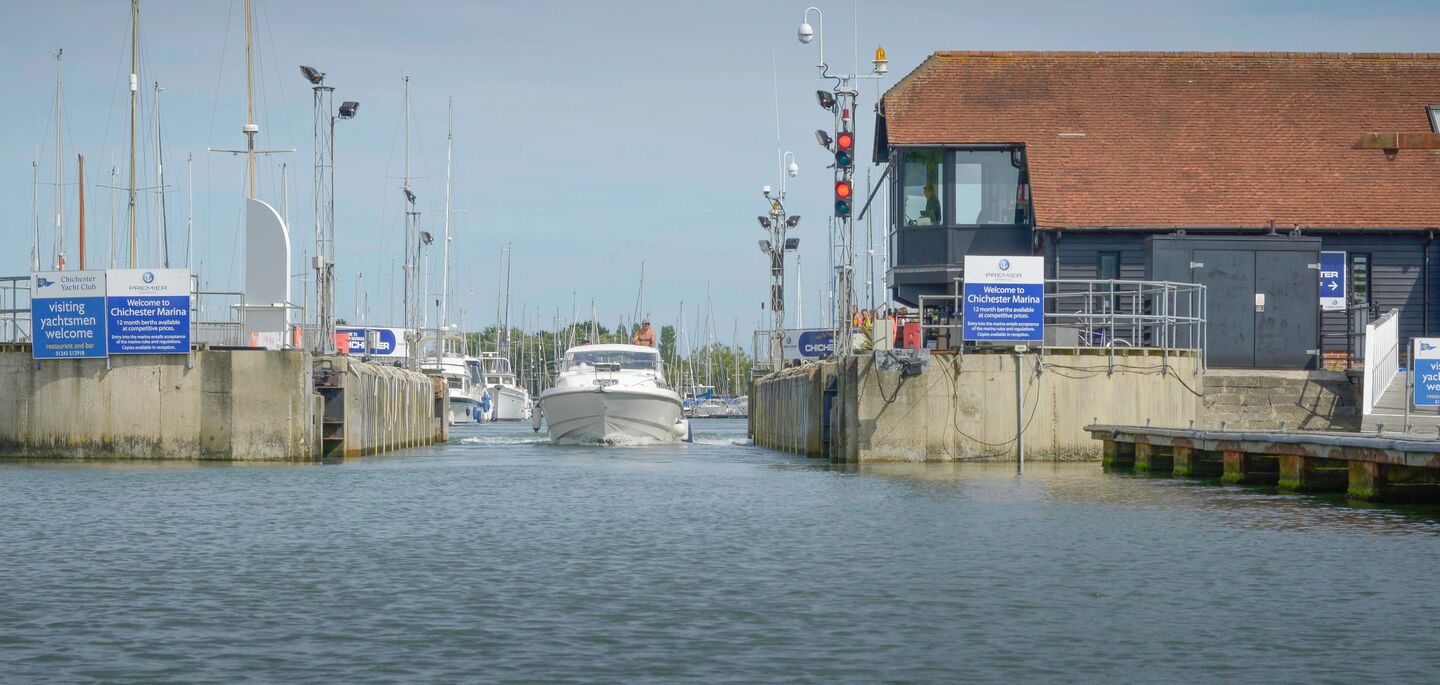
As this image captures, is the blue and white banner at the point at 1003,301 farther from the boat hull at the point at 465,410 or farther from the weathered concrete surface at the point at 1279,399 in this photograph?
the boat hull at the point at 465,410

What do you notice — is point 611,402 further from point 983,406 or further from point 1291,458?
point 1291,458

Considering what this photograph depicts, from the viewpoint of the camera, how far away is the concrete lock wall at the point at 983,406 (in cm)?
2986

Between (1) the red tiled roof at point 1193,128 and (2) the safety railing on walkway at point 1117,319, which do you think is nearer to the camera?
(2) the safety railing on walkway at point 1117,319

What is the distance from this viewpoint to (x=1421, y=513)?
21812 mm

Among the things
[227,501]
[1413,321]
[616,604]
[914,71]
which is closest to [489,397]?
[914,71]

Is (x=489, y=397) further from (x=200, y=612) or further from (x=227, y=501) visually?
(x=200, y=612)

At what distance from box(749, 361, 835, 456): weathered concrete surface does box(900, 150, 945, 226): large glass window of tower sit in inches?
174

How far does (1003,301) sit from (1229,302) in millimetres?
8012

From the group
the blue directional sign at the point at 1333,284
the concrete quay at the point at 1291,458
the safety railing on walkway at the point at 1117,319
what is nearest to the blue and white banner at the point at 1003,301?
the safety railing on walkway at the point at 1117,319

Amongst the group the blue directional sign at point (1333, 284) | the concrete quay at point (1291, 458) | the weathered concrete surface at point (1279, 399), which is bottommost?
the concrete quay at point (1291, 458)

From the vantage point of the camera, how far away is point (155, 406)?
31625 millimetres

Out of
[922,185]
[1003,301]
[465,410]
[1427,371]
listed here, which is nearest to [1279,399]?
[1427,371]

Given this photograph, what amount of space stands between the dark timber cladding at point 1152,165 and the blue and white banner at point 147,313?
16244 mm

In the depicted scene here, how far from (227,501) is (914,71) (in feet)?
76.8
